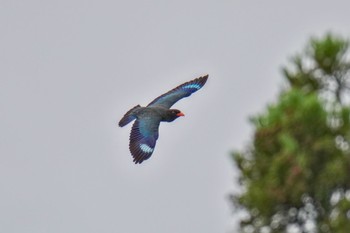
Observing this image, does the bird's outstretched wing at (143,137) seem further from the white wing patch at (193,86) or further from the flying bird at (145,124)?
the white wing patch at (193,86)

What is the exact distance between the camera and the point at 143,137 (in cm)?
2825

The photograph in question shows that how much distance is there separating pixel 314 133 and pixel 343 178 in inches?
40.7

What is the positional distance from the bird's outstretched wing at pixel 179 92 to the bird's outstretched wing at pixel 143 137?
5.60 ft

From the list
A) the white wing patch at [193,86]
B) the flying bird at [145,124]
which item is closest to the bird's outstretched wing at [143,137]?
the flying bird at [145,124]

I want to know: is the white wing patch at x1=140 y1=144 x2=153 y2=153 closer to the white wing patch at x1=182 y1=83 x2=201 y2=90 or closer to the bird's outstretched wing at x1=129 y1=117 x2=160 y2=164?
the bird's outstretched wing at x1=129 y1=117 x2=160 y2=164

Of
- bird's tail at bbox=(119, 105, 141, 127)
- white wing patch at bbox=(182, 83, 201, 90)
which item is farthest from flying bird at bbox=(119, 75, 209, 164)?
white wing patch at bbox=(182, 83, 201, 90)

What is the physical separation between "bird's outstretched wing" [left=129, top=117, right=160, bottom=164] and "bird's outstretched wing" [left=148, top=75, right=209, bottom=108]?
1707mm

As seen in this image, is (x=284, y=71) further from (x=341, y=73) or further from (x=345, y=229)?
(x=345, y=229)

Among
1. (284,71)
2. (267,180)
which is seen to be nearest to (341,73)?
→ (284,71)

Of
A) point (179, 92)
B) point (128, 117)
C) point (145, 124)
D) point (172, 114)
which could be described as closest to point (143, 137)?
point (145, 124)

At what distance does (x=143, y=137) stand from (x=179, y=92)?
3443mm

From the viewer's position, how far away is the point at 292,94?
30188 millimetres

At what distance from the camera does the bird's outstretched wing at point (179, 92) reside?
30734mm

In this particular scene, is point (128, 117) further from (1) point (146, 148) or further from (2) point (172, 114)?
(1) point (146, 148)
